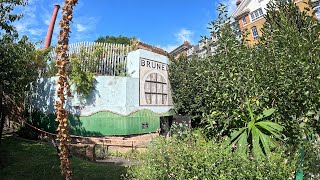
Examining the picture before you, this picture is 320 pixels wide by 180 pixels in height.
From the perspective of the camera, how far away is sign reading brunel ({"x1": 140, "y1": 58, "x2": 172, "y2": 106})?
1788cm

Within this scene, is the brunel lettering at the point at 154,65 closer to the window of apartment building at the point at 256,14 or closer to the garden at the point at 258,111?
the garden at the point at 258,111

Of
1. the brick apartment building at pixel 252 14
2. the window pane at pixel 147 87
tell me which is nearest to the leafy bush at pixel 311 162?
the window pane at pixel 147 87

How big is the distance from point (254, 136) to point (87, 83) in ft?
43.4

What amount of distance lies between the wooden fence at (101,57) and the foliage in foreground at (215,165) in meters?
13.4

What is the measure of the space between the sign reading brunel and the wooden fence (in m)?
1.45

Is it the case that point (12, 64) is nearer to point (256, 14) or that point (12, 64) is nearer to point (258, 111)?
point (258, 111)

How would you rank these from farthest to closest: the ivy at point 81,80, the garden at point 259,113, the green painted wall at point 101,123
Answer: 1. the green painted wall at point 101,123
2. the ivy at point 81,80
3. the garden at point 259,113

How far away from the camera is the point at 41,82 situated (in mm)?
18031

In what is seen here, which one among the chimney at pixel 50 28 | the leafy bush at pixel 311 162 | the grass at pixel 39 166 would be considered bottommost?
the grass at pixel 39 166

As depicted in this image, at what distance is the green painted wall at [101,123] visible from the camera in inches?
628

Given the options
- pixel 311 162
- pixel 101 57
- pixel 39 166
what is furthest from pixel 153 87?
pixel 311 162

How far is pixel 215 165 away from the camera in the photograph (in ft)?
13.3

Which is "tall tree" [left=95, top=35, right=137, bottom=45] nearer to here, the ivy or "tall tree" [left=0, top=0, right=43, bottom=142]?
"tall tree" [left=0, top=0, right=43, bottom=142]

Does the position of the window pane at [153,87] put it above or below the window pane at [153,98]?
above
